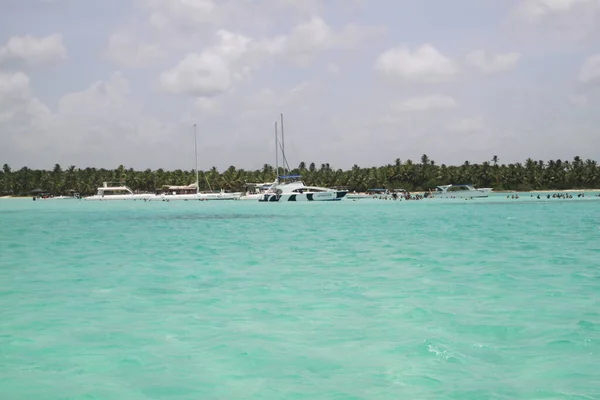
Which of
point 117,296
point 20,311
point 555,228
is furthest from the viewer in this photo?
point 555,228

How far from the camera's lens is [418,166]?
612ft

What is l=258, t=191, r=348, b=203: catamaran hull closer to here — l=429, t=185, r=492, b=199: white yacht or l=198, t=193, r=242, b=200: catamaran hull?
l=198, t=193, r=242, b=200: catamaran hull

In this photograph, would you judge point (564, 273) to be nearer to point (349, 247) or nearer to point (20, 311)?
point (349, 247)

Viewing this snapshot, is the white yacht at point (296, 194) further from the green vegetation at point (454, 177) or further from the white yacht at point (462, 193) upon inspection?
the green vegetation at point (454, 177)

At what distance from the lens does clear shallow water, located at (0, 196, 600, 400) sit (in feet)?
32.4

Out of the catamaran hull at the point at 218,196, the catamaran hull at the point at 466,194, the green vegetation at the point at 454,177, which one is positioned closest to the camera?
the catamaran hull at the point at 466,194

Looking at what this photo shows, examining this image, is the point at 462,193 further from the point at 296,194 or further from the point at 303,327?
the point at 303,327

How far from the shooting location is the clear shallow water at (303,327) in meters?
9.89

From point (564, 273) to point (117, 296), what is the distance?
48.3 feet

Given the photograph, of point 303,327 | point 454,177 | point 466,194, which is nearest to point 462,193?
point 466,194

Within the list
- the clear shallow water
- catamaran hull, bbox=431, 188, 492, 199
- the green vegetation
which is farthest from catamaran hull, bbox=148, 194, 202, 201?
the clear shallow water

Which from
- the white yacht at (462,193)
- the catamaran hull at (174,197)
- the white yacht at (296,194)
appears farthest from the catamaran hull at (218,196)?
the white yacht at (462,193)

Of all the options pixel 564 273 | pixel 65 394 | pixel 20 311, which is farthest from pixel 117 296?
pixel 564 273

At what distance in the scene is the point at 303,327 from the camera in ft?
45.2
